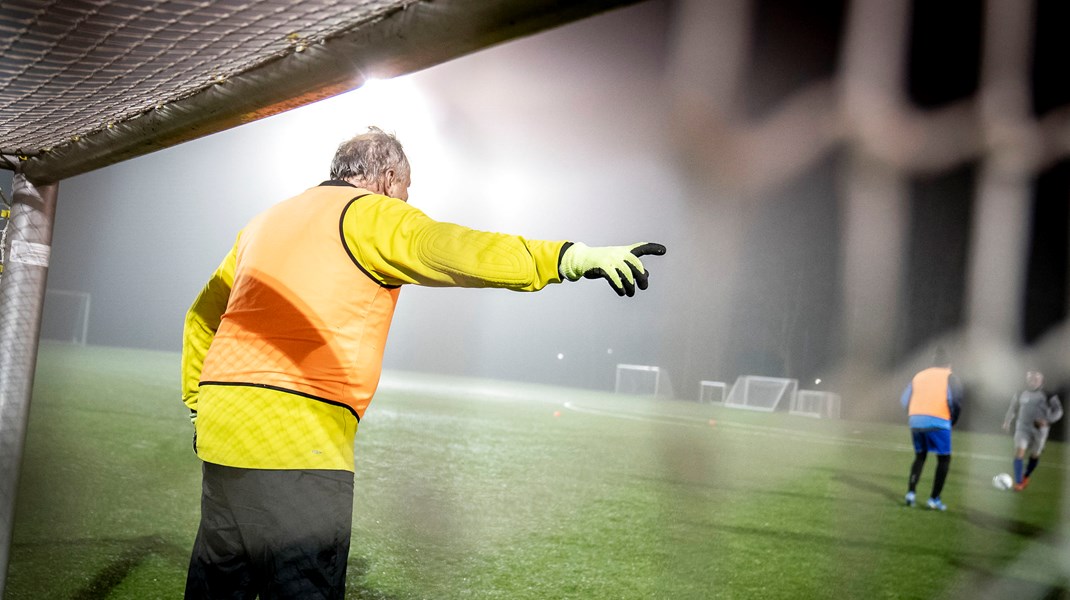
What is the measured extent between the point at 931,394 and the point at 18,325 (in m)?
7.72

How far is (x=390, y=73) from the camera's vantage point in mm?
1652

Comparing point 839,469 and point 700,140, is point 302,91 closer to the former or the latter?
point 839,469

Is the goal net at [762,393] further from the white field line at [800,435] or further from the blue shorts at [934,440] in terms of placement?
the blue shorts at [934,440]

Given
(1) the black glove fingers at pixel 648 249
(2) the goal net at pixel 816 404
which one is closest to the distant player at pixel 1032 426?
(1) the black glove fingers at pixel 648 249

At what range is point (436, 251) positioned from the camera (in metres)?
1.62

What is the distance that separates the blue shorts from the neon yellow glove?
7087mm

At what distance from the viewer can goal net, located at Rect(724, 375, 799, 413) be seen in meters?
29.9

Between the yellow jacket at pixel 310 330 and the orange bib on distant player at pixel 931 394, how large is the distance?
7281 millimetres

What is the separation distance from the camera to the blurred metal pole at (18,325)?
102 inches

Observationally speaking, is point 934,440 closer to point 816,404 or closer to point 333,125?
point 333,125

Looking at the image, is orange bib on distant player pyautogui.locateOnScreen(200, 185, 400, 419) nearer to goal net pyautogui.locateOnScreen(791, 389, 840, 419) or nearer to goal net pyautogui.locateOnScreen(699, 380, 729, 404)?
goal net pyautogui.locateOnScreen(791, 389, 840, 419)

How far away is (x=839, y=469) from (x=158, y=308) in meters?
27.9

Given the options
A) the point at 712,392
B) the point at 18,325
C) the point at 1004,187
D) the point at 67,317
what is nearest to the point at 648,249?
the point at 18,325

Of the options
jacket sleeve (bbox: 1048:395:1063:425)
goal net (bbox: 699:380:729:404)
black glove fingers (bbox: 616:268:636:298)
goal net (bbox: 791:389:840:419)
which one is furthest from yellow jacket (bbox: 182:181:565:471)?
goal net (bbox: 699:380:729:404)
